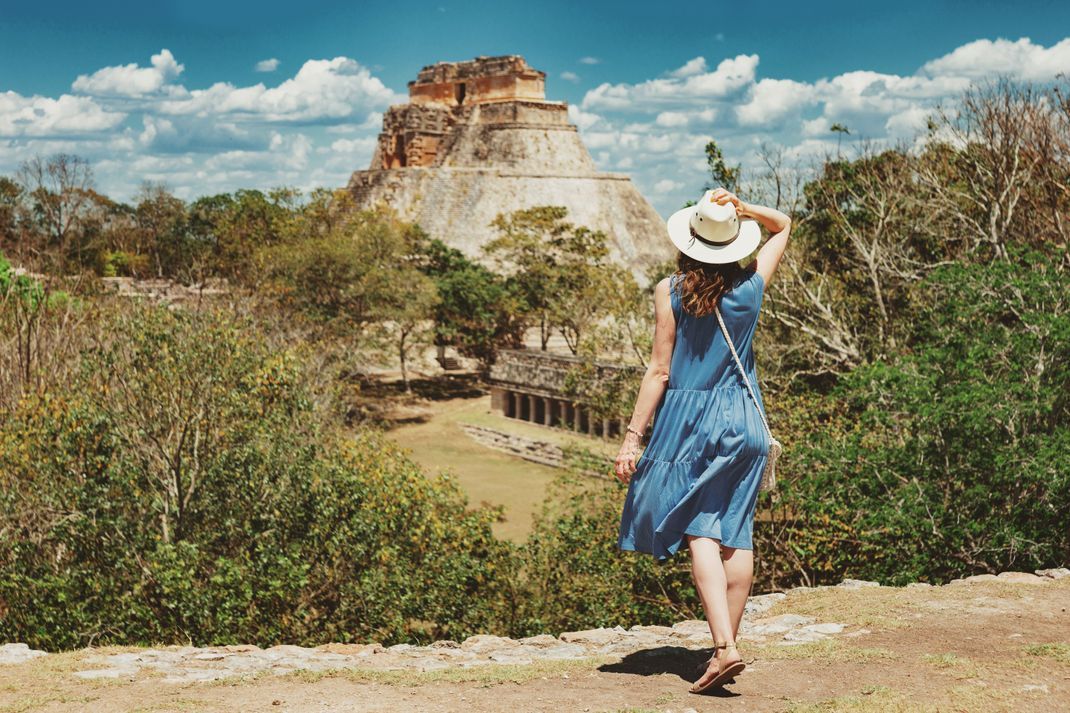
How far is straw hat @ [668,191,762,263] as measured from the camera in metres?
4.61

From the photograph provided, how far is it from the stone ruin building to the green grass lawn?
2103cm

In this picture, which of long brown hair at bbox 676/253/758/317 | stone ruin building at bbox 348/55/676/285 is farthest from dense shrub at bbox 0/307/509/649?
stone ruin building at bbox 348/55/676/285

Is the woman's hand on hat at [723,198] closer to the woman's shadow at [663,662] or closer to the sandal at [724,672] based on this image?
the sandal at [724,672]

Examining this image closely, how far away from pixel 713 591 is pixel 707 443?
0.64 meters

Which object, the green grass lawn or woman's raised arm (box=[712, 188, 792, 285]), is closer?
woman's raised arm (box=[712, 188, 792, 285])

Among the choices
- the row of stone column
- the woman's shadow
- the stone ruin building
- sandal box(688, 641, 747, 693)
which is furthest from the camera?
the stone ruin building

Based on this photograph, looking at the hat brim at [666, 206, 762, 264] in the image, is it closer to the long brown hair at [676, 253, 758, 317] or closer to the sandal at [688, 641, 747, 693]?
the long brown hair at [676, 253, 758, 317]

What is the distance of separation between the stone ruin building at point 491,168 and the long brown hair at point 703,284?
47.3 meters

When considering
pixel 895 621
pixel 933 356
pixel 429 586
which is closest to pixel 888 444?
pixel 933 356

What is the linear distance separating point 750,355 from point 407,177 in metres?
55.5

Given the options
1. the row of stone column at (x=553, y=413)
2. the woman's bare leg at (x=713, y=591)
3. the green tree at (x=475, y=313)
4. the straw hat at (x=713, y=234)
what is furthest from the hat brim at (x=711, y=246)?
the green tree at (x=475, y=313)

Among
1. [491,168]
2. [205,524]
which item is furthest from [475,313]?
[205,524]

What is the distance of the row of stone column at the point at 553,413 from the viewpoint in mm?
27516

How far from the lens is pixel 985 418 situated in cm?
977
